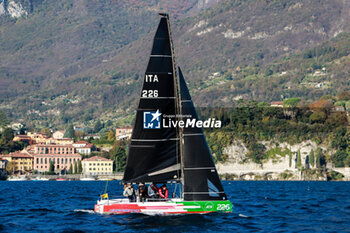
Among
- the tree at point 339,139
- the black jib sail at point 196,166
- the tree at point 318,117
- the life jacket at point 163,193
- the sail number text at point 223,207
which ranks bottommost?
the sail number text at point 223,207

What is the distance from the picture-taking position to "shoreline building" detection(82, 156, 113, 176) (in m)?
185

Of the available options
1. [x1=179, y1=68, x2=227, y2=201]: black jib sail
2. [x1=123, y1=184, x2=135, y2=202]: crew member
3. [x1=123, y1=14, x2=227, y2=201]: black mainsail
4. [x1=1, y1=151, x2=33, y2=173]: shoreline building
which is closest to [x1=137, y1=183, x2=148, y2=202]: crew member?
[x1=123, y1=14, x2=227, y2=201]: black mainsail

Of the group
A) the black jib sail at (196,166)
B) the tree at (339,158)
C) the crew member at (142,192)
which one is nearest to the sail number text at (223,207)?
the black jib sail at (196,166)

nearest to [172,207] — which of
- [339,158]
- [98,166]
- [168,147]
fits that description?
[168,147]

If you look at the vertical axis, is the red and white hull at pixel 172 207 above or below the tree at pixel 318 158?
below

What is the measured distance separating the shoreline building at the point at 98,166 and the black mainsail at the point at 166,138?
147 meters

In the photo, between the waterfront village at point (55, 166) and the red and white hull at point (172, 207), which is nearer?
the red and white hull at point (172, 207)

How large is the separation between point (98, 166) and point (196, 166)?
152m

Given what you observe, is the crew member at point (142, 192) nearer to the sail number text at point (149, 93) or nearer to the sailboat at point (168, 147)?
the sailboat at point (168, 147)

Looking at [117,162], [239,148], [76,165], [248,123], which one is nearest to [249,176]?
[239,148]

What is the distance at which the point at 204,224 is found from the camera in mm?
34125

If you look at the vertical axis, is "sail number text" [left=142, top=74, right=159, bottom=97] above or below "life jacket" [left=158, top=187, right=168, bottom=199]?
above

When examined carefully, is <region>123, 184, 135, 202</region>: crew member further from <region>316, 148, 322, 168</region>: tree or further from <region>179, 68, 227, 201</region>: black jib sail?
<region>316, 148, 322, 168</region>: tree

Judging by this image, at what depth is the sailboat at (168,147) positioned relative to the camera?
3584cm
